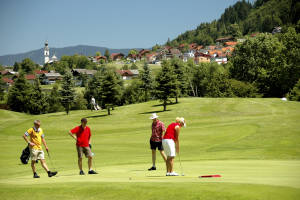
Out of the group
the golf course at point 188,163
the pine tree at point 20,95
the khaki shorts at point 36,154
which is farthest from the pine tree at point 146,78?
the khaki shorts at point 36,154

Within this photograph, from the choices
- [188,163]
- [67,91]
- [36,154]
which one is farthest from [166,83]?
[36,154]

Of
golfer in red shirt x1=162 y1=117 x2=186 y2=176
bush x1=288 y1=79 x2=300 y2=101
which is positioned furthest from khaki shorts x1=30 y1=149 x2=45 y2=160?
bush x1=288 y1=79 x2=300 y2=101

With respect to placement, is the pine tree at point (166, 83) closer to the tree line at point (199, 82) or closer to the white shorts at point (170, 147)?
the tree line at point (199, 82)

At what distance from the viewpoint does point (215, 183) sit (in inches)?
429

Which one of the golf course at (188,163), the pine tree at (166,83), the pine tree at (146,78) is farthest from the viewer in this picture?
the pine tree at (146,78)

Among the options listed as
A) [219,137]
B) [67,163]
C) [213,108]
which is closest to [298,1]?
[213,108]

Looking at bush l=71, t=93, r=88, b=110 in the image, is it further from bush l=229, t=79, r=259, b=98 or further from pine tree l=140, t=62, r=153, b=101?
bush l=229, t=79, r=259, b=98

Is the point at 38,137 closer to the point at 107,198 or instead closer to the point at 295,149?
the point at 107,198

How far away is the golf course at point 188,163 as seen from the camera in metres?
10.3

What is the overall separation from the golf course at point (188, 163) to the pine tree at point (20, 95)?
4943 cm

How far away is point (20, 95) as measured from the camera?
383 feet

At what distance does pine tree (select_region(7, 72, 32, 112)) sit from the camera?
116500 mm

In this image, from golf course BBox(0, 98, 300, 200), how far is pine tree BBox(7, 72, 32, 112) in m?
49.4

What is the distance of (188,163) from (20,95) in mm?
105365
